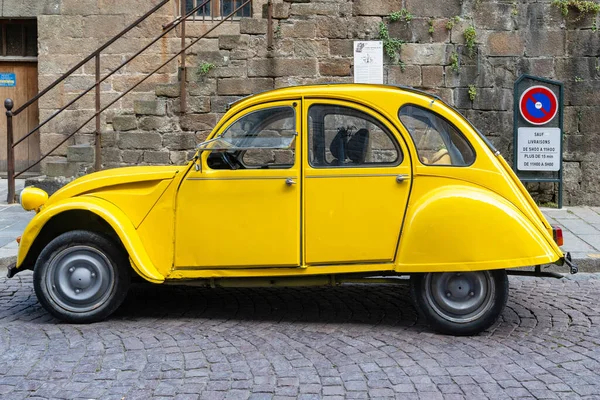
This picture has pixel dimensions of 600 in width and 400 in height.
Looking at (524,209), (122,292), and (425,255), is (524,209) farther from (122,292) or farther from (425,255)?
(122,292)

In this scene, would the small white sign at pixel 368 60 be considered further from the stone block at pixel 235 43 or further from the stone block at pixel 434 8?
the stone block at pixel 235 43

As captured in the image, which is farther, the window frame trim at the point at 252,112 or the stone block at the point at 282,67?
the stone block at the point at 282,67

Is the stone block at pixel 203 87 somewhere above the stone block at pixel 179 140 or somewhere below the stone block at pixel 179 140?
above

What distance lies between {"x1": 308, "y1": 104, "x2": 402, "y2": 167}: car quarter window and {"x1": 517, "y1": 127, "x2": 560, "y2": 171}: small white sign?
20.6 ft

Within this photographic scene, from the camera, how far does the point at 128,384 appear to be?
5.00 m

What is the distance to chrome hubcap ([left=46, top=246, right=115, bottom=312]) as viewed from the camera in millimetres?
6383

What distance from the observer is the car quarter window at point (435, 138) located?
6.17 metres

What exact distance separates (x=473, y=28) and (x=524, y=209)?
266 inches

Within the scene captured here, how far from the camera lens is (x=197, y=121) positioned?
1213cm

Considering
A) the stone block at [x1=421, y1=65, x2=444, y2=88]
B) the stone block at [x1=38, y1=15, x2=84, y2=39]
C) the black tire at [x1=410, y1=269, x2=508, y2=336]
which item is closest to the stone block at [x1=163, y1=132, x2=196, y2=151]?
the stone block at [x1=421, y1=65, x2=444, y2=88]

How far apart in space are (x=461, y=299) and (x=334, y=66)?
21.8 feet

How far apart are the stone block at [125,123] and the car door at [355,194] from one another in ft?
20.8

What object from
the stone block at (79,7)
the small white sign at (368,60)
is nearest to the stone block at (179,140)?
the small white sign at (368,60)

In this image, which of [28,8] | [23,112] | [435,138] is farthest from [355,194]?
[23,112]
